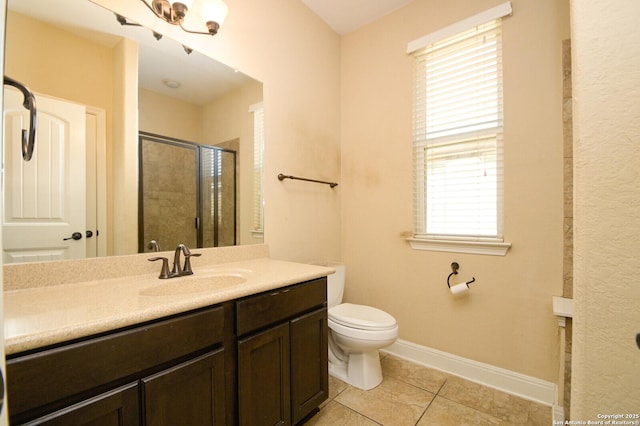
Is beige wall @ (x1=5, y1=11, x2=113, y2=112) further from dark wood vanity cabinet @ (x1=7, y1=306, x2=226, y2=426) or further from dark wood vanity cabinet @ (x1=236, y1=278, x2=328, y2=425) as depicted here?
dark wood vanity cabinet @ (x1=236, y1=278, x2=328, y2=425)

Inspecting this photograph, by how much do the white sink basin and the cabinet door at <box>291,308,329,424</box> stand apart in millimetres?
387

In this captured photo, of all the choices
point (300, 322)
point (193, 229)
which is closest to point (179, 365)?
point (300, 322)

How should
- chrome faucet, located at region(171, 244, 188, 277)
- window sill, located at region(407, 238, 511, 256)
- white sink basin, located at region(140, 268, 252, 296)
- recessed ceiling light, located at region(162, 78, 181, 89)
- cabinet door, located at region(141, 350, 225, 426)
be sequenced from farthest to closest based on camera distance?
1. window sill, located at region(407, 238, 511, 256)
2. recessed ceiling light, located at region(162, 78, 181, 89)
3. chrome faucet, located at region(171, 244, 188, 277)
4. white sink basin, located at region(140, 268, 252, 296)
5. cabinet door, located at region(141, 350, 225, 426)

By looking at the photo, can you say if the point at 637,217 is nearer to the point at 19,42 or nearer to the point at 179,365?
the point at 179,365

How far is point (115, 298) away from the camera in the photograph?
1022 millimetres

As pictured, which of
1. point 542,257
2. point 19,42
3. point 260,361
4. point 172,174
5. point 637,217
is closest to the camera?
point 637,217

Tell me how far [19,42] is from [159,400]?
4.73 feet

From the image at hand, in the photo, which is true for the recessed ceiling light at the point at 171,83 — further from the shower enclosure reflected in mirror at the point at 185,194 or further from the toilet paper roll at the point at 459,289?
the toilet paper roll at the point at 459,289

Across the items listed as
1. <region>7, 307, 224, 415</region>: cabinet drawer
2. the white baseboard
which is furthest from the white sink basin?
the white baseboard

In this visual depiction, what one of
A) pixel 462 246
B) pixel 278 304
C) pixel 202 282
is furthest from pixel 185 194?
pixel 462 246

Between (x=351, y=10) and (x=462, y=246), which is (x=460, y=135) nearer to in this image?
(x=462, y=246)

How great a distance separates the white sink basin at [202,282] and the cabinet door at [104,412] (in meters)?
0.44

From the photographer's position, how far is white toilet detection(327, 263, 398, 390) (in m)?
1.75

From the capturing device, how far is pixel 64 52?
1.21 m
